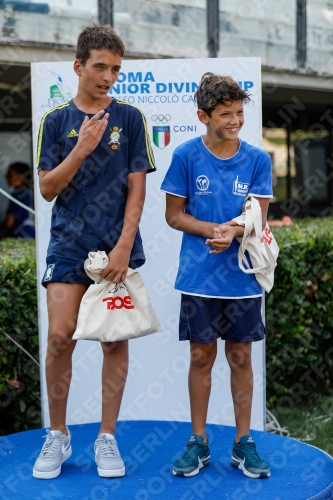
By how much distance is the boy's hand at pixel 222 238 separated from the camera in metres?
2.81

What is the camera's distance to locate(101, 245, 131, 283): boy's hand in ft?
9.53

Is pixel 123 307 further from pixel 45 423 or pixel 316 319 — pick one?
pixel 316 319

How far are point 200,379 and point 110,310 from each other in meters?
0.52

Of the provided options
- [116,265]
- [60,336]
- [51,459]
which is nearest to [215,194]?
[116,265]

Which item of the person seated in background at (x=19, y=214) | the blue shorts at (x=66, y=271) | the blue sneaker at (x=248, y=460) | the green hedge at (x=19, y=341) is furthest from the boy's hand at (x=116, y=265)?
the person seated in background at (x=19, y=214)

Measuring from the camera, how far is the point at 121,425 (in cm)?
374

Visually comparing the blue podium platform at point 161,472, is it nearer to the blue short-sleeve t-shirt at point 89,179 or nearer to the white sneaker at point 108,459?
the white sneaker at point 108,459

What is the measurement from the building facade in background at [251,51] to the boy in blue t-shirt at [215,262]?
6.09m

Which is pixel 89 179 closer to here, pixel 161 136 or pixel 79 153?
→ pixel 79 153

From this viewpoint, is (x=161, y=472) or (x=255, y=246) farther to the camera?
(x=161, y=472)

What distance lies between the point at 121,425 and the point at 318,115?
1166 centimetres

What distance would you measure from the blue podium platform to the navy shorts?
0.61m

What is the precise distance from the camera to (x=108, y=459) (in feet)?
9.75

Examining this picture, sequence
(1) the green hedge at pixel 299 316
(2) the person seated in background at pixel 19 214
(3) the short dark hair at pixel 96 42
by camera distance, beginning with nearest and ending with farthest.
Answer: (3) the short dark hair at pixel 96 42, (1) the green hedge at pixel 299 316, (2) the person seated in background at pixel 19 214
